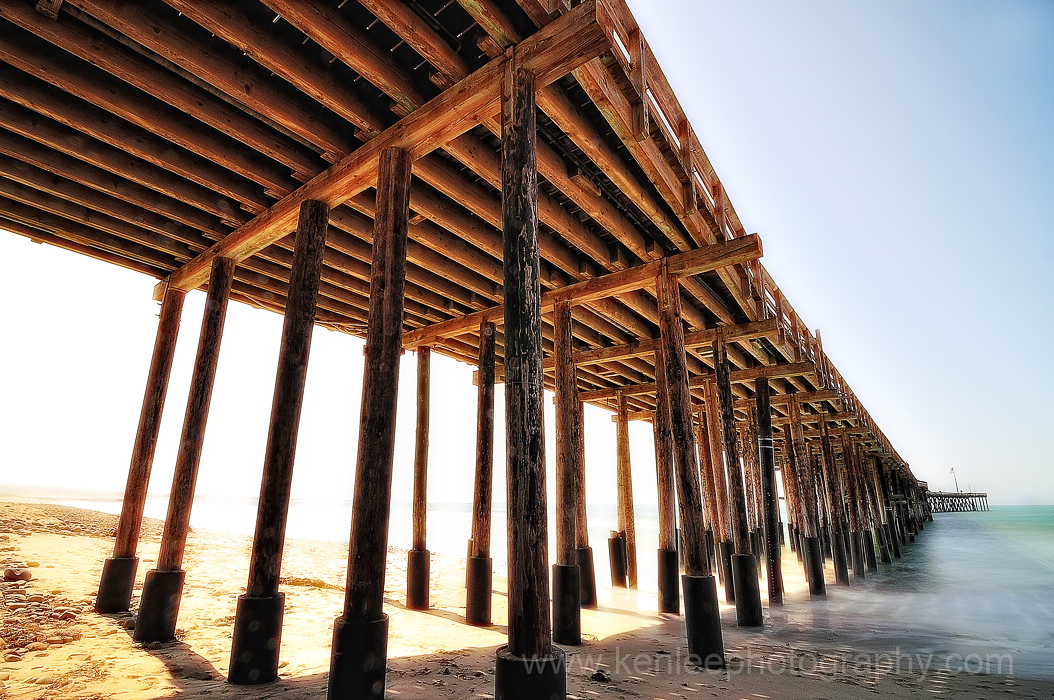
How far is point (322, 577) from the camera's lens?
12578mm

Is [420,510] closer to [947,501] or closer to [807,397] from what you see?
[807,397]

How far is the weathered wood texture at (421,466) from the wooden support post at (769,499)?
265 inches

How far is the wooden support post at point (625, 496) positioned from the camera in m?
13.0

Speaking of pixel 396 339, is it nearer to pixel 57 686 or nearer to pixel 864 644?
pixel 57 686

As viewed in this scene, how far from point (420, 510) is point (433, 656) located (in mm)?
3687

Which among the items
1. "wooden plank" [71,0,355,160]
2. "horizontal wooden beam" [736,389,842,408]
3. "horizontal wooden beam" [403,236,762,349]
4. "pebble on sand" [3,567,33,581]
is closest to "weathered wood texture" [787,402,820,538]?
"horizontal wooden beam" [736,389,842,408]

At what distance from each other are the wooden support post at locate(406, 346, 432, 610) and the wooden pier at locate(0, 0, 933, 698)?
2.5 inches

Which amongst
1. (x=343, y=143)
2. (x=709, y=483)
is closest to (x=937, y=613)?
(x=709, y=483)

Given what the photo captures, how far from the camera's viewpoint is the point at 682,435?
6.51m

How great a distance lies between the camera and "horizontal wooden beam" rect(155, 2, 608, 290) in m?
3.93

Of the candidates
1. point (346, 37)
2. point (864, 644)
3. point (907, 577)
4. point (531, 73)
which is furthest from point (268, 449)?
point (907, 577)

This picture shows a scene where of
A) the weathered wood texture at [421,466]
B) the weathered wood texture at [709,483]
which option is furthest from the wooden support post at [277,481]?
the weathered wood texture at [709,483]

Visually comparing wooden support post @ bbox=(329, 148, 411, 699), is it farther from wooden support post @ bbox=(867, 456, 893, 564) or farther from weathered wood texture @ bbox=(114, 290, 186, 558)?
wooden support post @ bbox=(867, 456, 893, 564)

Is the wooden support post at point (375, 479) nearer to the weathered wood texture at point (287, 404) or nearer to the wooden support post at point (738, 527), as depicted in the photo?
the weathered wood texture at point (287, 404)
